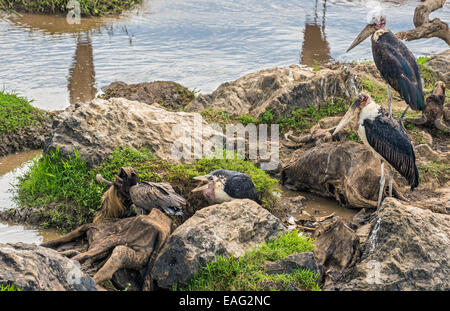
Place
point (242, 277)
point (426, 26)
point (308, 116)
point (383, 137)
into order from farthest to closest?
point (426, 26)
point (308, 116)
point (383, 137)
point (242, 277)

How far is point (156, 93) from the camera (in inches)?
396

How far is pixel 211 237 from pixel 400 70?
406cm

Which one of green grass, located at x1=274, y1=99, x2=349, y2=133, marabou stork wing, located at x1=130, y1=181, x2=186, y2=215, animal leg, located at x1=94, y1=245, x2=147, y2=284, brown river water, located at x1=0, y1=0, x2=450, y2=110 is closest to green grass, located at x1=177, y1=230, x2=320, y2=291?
animal leg, located at x1=94, y1=245, x2=147, y2=284

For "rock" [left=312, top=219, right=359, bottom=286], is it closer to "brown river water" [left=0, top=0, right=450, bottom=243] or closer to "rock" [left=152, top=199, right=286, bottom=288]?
"rock" [left=152, top=199, right=286, bottom=288]

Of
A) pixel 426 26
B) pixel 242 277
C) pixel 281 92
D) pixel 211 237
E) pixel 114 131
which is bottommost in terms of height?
pixel 242 277

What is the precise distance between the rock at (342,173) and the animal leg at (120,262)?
2963mm

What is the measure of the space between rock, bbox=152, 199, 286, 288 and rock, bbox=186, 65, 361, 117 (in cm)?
379

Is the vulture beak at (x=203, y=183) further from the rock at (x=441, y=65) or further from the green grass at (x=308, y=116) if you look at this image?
the rock at (x=441, y=65)

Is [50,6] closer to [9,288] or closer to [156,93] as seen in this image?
[156,93]

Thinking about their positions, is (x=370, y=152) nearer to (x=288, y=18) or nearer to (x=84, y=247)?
(x=84, y=247)

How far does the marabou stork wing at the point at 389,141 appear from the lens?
248 inches

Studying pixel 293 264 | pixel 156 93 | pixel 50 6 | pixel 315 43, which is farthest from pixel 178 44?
Answer: pixel 293 264

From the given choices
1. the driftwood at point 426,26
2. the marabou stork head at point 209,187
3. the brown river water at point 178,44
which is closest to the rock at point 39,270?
the marabou stork head at point 209,187
